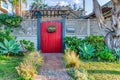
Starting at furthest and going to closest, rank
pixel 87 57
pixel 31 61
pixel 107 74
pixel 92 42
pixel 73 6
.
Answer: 1. pixel 73 6
2. pixel 92 42
3. pixel 87 57
4. pixel 31 61
5. pixel 107 74

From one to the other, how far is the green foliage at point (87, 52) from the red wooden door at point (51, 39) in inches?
151

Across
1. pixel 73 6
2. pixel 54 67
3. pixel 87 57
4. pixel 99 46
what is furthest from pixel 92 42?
pixel 73 6

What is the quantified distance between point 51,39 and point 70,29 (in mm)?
1573

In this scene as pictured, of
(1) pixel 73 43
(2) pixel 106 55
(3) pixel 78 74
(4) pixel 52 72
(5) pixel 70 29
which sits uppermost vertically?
(5) pixel 70 29

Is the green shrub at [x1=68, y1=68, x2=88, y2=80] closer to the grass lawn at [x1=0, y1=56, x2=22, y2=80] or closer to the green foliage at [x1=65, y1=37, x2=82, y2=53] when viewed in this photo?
the grass lawn at [x1=0, y1=56, x2=22, y2=80]

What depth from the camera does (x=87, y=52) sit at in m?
13.7

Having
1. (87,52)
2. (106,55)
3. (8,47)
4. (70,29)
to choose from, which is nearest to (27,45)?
(8,47)

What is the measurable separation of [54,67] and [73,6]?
1207cm

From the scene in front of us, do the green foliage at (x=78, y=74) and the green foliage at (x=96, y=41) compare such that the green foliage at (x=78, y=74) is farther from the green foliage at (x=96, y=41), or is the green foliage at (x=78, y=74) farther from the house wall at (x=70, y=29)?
the house wall at (x=70, y=29)

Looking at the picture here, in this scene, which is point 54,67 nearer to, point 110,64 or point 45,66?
point 45,66

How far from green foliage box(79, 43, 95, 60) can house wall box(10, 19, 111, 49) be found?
361 centimetres

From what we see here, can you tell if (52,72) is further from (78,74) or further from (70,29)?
(70,29)

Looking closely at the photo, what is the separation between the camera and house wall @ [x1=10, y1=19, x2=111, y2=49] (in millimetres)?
17406

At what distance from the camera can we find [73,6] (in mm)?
22750
